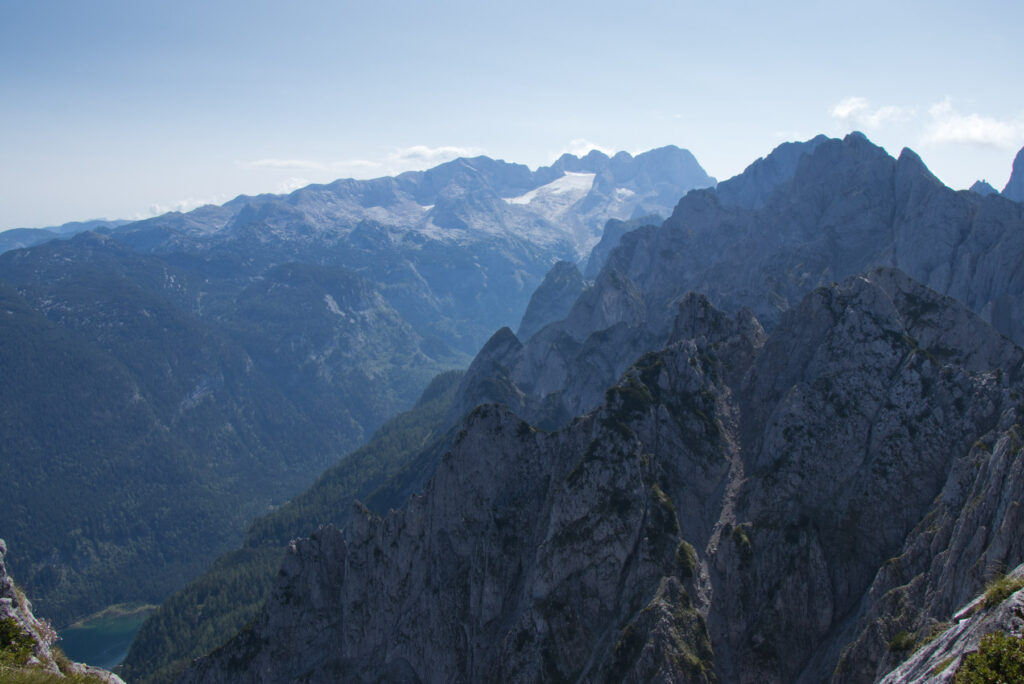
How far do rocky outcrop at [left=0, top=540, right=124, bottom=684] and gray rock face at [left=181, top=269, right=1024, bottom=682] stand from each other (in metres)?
35.3

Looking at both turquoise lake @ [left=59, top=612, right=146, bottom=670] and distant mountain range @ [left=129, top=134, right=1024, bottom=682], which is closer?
distant mountain range @ [left=129, top=134, right=1024, bottom=682]

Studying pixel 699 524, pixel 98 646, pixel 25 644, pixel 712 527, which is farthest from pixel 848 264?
pixel 98 646

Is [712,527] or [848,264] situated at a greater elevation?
[848,264]

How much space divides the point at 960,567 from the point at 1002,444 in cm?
933

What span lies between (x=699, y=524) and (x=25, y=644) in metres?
55.2

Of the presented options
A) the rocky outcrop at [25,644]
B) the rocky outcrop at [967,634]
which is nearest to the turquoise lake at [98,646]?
the rocky outcrop at [25,644]

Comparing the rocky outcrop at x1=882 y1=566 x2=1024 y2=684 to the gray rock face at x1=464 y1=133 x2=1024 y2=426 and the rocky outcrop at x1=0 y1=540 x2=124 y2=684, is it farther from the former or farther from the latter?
the gray rock face at x1=464 y1=133 x2=1024 y2=426

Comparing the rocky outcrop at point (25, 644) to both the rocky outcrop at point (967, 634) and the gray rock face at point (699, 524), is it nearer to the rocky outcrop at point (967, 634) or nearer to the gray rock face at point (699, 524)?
the gray rock face at point (699, 524)

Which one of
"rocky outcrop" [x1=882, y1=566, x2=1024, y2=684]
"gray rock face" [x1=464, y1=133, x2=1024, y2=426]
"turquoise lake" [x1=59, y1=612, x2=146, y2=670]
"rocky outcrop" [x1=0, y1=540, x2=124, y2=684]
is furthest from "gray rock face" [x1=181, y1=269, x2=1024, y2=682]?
"turquoise lake" [x1=59, y1=612, x2=146, y2=670]

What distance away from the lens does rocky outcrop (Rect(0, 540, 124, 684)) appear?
1382 inches

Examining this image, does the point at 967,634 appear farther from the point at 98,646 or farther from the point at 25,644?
the point at 98,646

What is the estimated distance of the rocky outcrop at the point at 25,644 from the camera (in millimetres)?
Answer: 35094

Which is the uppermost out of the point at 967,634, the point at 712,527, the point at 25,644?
the point at 967,634

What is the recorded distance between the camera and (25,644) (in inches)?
1454
